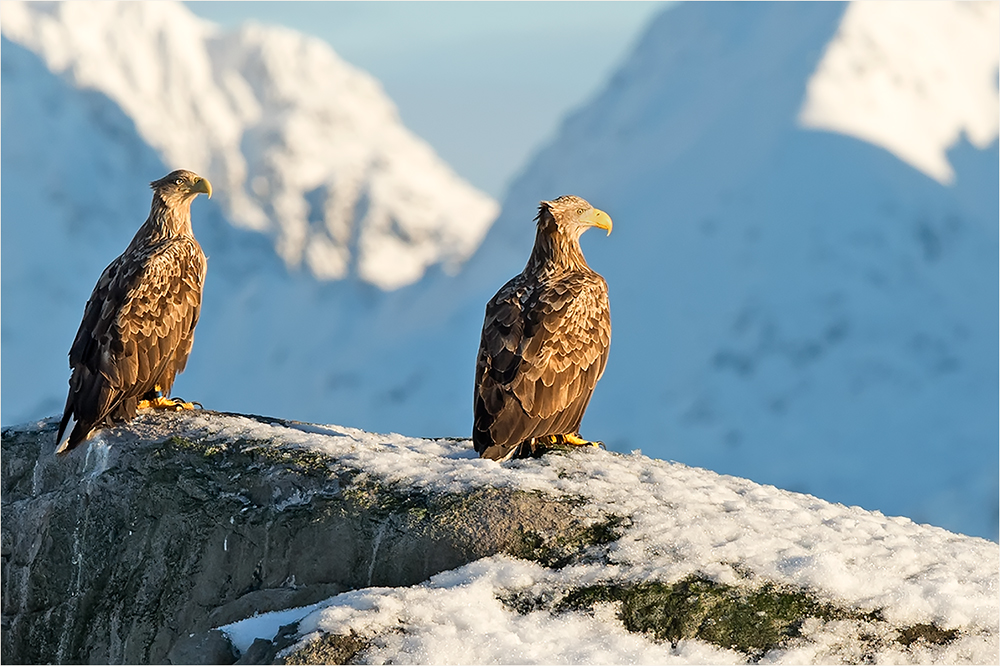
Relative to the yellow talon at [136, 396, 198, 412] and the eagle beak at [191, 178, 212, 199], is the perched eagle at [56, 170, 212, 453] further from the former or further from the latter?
the eagle beak at [191, 178, 212, 199]

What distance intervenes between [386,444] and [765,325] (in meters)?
71.9

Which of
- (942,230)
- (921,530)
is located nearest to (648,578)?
(921,530)

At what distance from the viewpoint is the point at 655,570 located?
878 cm

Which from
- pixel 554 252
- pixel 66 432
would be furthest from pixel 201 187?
pixel 554 252

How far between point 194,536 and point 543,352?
10.8ft

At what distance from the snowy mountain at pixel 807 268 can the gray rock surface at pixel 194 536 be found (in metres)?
57.9

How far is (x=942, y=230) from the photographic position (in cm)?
8288

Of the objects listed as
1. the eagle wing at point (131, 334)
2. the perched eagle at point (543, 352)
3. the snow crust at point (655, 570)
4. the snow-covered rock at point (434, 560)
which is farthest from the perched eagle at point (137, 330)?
the perched eagle at point (543, 352)

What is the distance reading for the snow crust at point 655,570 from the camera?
8164 millimetres

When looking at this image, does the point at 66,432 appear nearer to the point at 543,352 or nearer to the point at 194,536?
the point at 194,536

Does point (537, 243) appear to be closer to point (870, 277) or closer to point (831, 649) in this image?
point (831, 649)

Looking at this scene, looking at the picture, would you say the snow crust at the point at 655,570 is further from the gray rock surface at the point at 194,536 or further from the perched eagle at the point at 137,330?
the perched eagle at the point at 137,330

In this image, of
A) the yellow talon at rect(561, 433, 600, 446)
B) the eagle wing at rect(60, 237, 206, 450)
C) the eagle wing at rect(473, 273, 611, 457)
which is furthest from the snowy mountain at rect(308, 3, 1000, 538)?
the eagle wing at rect(60, 237, 206, 450)

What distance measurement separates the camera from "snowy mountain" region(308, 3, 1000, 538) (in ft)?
237
